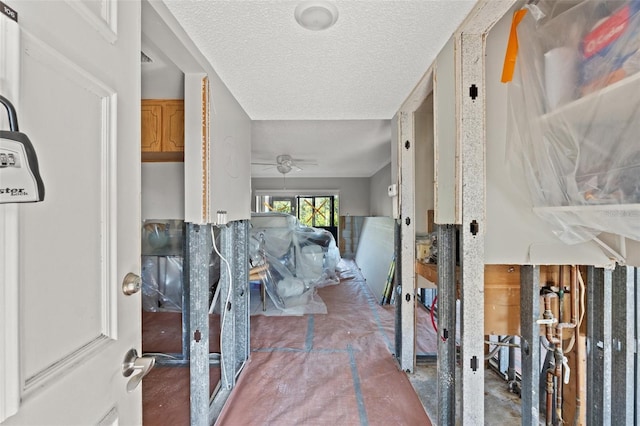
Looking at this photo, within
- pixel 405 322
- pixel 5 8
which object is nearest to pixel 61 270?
pixel 5 8

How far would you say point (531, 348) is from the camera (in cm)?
125

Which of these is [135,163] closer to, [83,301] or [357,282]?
[83,301]

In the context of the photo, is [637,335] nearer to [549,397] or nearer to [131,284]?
[549,397]

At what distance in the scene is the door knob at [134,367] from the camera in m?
0.68

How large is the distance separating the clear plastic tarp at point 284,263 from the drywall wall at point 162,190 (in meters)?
1.36

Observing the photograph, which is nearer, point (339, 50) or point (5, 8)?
point (5, 8)

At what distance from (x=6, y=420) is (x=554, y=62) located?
6.10 ft

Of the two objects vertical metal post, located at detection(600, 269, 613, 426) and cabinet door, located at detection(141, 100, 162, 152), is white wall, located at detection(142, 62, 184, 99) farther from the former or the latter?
vertical metal post, located at detection(600, 269, 613, 426)

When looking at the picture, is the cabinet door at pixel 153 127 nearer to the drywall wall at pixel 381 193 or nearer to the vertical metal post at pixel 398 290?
the vertical metal post at pixel 398 290

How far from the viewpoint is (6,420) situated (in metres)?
0.42

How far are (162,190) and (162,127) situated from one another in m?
0.54

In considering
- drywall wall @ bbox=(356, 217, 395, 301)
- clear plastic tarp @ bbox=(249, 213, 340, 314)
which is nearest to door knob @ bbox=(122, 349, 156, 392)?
clear plastic tarp @ bbox=(249, 213, 340, 314)

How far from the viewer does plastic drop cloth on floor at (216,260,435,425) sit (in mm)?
1683

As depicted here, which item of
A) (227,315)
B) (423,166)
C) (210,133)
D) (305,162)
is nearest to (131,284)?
(210,133)
